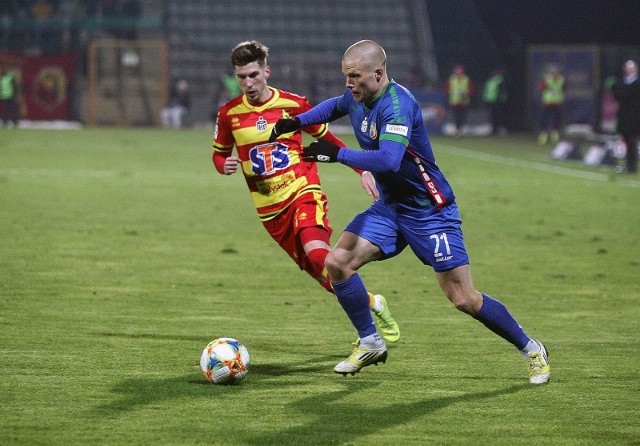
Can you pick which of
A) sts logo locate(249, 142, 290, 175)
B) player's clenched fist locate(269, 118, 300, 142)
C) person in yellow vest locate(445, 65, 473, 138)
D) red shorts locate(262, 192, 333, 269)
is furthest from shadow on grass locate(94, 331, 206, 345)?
person in yellow vest locate(445, 65, 473, 138)

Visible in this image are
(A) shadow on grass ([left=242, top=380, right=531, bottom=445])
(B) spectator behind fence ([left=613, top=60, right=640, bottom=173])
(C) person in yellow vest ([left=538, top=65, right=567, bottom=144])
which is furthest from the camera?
(C) person in yellow vest ([left=538, top=65, right=567, bottom=144])

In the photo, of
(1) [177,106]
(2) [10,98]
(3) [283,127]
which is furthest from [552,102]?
(3) [283,127]

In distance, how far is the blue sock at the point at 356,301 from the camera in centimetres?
704

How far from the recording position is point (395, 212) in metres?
6.88

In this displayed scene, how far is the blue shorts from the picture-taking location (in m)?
6.70

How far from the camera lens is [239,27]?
45875mm

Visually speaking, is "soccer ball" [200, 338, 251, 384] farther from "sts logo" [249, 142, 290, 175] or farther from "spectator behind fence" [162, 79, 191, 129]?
"spectator behind fence" [162, 79, 191, 129]

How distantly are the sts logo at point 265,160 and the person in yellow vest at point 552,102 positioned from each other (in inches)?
1111

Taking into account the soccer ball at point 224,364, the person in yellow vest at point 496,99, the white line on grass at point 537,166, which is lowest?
the person in yellow vest at point 496,99

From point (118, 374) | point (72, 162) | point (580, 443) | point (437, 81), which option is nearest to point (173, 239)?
point (118, 374)

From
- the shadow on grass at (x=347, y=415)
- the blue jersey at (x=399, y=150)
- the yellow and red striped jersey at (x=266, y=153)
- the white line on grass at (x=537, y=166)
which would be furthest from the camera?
the white line on grass at (x=537, y=166)

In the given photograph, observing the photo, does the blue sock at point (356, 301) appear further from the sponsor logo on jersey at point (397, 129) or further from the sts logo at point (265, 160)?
the sts logo at point (265, 160)

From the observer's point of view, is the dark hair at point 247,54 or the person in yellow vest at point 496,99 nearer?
the dark hair at point 247,54

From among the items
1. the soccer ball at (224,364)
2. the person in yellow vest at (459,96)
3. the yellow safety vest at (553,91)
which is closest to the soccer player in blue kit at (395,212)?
the soccer ball at (224,364)
